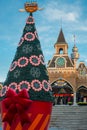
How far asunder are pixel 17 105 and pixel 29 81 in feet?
3.78

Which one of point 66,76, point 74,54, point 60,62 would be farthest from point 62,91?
point 74,54

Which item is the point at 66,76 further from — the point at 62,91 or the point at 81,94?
the point at 81,94

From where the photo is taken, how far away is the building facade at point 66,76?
41969 millimetres

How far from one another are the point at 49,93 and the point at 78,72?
33.6 metres

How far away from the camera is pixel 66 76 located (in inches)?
1670

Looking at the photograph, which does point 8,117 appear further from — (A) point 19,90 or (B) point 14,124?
(A) point 19,90

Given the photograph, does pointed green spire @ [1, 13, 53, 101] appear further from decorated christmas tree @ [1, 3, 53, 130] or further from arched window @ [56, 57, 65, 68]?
arched window @ [56, 57, 65, 68]

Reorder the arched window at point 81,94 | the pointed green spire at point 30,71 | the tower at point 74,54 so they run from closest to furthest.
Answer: the pointed green spire at point 30,71 → the arched window at point 81,94 → the tower at point 74,54

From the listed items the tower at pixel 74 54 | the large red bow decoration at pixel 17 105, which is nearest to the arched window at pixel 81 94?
the tower at pixel 74 54

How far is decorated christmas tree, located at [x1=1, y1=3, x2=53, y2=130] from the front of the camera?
10.2m

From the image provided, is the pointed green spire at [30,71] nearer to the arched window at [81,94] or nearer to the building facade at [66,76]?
the building facade at [66,76]

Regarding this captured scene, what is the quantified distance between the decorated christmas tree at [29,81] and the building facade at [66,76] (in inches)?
1177

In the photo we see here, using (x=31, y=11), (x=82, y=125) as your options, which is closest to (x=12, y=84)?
(x=31, y=11)

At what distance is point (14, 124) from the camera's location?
10188 mm
